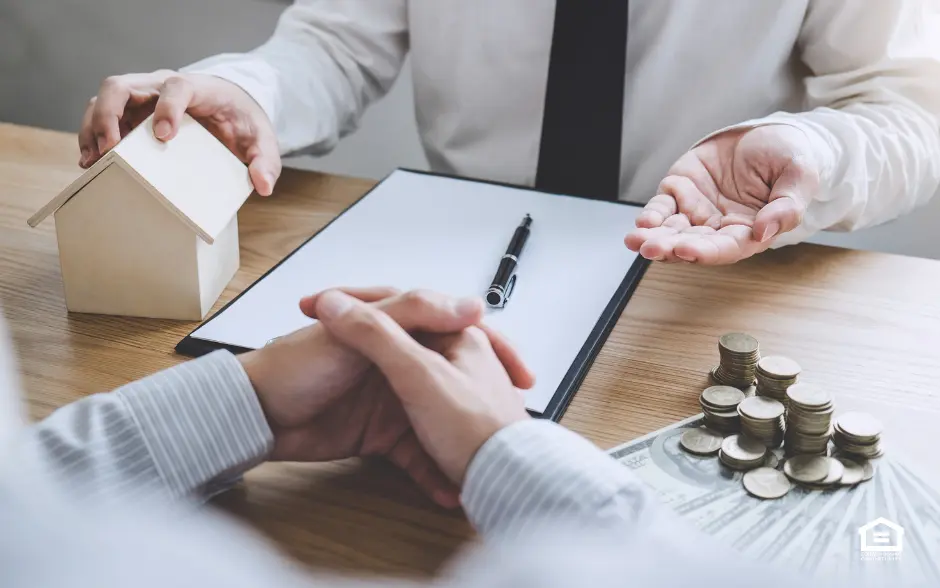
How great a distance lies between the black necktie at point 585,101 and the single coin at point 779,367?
1.52 feet

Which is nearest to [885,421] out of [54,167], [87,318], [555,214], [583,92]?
[555,214]

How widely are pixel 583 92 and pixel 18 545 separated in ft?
3.05

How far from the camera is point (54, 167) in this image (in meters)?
1.18

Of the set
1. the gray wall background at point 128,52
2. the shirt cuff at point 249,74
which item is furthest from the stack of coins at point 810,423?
the gray wall background at point 128,52

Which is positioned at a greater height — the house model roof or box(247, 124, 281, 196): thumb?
the house model roof

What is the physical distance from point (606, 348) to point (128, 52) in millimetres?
1889

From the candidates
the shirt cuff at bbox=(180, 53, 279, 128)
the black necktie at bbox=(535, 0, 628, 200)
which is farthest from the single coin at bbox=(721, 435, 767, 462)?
the shirt cuff at bbox=(180, 53, 279, 128)

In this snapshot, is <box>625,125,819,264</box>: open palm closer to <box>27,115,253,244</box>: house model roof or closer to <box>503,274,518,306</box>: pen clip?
<box>503,274,518,306</box>: pen clip

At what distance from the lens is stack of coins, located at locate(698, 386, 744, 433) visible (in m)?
0.70

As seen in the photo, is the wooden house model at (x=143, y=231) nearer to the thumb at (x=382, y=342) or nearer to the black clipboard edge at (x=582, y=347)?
the black clipboard edge at (x=582, y=347)

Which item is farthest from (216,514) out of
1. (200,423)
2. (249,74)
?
(249,74)

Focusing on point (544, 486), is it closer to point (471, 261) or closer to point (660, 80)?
point (471, 261)

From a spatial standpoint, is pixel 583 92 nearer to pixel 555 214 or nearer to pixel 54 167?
pixel 555 214

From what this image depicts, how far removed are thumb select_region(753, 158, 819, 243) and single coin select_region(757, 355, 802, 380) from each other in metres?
0.13
